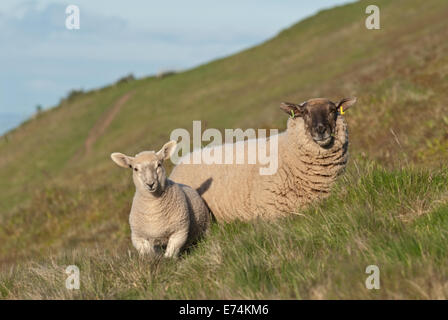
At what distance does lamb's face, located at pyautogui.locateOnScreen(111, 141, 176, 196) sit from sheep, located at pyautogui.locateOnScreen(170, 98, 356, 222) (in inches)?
58.2

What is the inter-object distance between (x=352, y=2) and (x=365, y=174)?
4840 cm

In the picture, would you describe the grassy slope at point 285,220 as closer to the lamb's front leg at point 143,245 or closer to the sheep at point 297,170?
the lamb's front leg at point 143,245

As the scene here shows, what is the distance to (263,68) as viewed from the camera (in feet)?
144

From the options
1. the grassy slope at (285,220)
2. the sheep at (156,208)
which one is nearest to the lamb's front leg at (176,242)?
the sheep at (156,208)

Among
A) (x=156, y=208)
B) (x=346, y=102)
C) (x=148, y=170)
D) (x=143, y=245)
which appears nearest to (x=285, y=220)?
(x=156, y=208)

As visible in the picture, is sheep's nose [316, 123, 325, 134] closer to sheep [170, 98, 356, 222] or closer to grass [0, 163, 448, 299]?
sheep [170, 98, 356, 222]

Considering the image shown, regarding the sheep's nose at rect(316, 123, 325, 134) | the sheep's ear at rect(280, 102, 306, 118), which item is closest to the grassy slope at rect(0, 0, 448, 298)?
the sheep's nose at rect(316, 123, 325, 134)

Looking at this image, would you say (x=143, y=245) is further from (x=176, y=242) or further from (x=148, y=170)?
(x=148, y=170)

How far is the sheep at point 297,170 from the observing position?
7148mm

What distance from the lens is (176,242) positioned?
7.00 meters

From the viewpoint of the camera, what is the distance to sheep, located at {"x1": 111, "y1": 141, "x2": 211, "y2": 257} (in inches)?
272

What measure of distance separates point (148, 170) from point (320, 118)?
7.62 feet

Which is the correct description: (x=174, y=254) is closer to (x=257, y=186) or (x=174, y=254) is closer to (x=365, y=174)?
(x=257, y=186)
